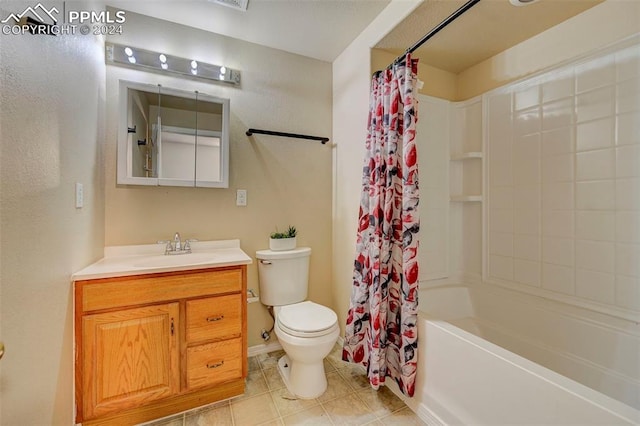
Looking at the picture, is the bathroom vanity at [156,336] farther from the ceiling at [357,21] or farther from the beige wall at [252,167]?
the ceiling at [357,21]

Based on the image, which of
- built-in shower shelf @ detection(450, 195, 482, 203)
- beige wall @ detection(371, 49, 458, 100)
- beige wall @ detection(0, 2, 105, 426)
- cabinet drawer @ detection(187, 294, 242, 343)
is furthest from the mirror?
built-in shower shelf @ detection(450, 195, 482, 203)

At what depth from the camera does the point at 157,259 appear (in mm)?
1571

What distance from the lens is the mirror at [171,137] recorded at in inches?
64.9

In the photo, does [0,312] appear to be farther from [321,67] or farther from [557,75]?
[557,75]

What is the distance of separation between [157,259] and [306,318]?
975 mm

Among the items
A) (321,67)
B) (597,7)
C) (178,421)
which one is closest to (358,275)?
(178,421)

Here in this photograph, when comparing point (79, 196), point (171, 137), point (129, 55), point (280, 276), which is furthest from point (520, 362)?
point (129, 55)

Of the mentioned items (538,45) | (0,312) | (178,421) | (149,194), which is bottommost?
(178,421)

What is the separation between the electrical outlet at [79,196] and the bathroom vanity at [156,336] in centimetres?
32

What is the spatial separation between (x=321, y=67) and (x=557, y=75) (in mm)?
1685

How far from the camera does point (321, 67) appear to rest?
2.26 m

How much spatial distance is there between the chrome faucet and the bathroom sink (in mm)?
59

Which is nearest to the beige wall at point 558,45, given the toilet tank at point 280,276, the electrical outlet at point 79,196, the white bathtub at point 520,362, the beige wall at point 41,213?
the white bathtub at point 520,362

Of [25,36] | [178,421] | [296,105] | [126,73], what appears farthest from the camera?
[296,105]
